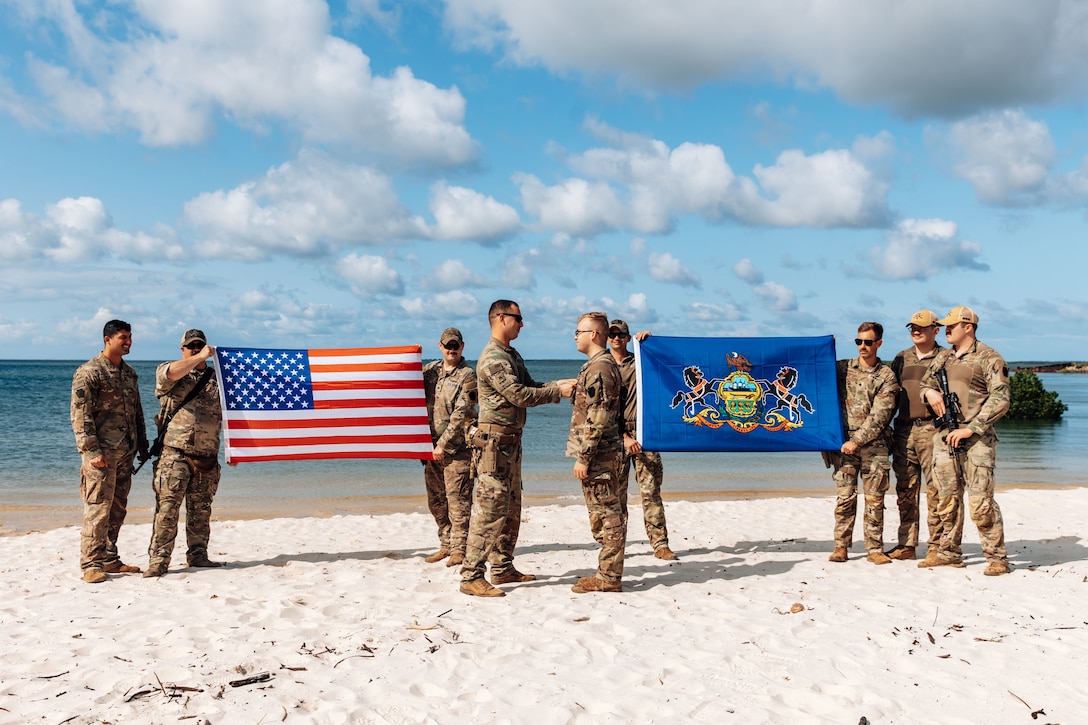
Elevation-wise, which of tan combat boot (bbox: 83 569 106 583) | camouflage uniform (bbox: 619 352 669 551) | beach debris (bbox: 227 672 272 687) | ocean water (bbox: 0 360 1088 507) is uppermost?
camouflage uniform (bbox: 619 352 669 551)

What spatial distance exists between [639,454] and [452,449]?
201 centimetres

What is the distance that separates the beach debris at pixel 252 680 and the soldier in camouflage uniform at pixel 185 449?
Answer: 10.1 ft

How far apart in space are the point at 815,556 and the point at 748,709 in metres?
4.47

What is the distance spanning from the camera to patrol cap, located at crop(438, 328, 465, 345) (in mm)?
7629

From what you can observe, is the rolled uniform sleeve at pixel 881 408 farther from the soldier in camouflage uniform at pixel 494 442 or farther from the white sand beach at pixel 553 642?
the soldier in camouflage uniform at pixel 494 442

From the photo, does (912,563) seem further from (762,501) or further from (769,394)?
(762,501)

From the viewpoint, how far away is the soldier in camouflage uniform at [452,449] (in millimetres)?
7297

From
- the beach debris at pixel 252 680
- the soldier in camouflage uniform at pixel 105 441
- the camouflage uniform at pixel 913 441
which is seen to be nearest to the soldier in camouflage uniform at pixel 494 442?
the beach debris at pixel 252 680

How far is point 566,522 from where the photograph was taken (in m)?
10.8

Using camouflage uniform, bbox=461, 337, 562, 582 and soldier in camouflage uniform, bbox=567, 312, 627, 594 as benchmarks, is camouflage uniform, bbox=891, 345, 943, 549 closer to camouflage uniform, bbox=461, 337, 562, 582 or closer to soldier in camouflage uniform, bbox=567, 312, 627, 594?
soldier in camouflage uniform, bbox=567, 312, 627, 594

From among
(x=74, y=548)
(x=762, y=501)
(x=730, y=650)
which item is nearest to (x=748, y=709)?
(x=730, y=650)

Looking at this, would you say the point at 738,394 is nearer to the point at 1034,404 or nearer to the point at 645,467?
the point at 645,467

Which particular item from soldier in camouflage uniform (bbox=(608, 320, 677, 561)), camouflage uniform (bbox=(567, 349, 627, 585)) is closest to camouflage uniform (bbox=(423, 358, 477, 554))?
camouflage uniform (bbox=(567, 349, 627, 585))

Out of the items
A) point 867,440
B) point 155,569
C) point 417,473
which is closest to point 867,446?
point 867,440
